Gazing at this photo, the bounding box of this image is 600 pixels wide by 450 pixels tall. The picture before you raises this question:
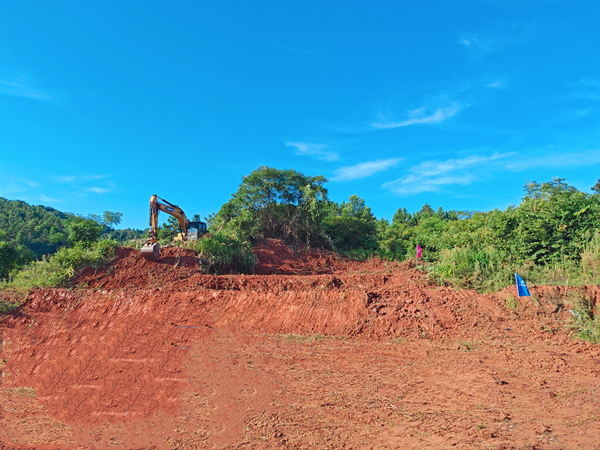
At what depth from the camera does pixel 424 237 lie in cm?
1641

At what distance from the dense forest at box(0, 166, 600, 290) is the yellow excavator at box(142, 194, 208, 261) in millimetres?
842

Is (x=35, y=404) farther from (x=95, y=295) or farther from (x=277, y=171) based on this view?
(x=277, y=171)

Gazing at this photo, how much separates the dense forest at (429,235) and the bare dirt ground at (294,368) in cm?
203

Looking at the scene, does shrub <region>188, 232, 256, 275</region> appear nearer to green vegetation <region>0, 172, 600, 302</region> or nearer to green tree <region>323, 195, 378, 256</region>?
green vegetation <region>0, 172, 600, 302</region>

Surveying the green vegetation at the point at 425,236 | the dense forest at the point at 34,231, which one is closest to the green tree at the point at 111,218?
the dense forest at the point at 34,231

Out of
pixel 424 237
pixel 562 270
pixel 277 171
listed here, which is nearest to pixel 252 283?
pixel 562 270

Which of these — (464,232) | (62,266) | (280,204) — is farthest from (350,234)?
(62,266)

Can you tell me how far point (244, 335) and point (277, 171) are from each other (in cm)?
1415

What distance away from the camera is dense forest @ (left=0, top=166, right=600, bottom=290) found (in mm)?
9617

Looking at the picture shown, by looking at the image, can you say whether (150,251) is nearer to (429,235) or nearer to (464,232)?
(464,232)

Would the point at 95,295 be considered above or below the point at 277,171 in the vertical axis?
below

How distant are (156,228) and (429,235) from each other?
12.6 meters

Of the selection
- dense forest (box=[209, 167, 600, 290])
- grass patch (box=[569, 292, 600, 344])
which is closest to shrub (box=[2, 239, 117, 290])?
dense forest (box=[209, 167, 600, 290])

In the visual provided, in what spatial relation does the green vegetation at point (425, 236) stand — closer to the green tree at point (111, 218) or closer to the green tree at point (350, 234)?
the green tree at point (350, 234)
